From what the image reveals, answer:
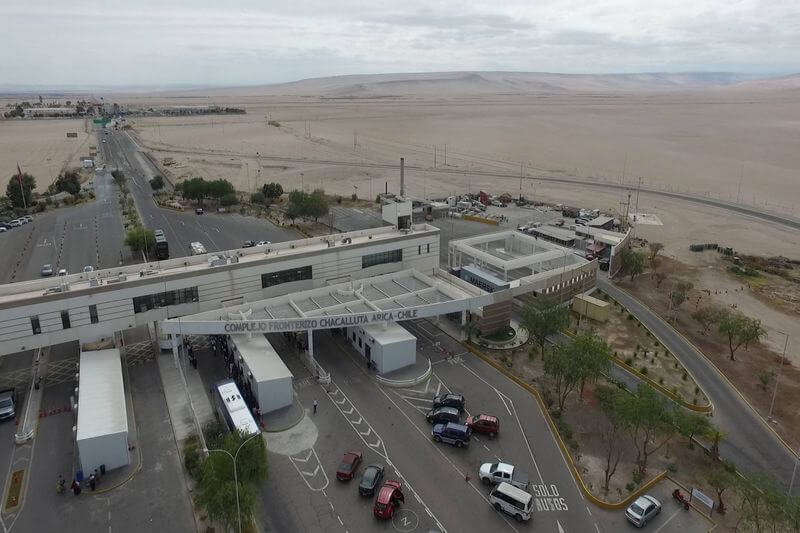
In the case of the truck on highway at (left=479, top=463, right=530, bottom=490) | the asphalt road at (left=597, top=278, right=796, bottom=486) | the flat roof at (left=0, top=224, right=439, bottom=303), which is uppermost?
the flat roof at (left=0, top=224, right=439, bottom=303)

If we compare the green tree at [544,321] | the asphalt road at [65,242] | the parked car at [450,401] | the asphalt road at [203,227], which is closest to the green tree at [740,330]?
the green tree at [544,321]

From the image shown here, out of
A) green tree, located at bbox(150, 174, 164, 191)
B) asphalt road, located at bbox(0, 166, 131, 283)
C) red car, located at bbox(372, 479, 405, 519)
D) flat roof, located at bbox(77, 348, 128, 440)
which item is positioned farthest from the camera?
green tree, located at bbox(150, 174, 164, 191)

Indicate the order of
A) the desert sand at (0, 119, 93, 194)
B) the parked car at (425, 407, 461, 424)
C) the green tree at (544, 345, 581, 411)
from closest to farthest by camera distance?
the parked car at (425, 407, 461, 424) < the green tree at (544, 345, 581, 411) < the desert sand at (0, 119, 93, 194)

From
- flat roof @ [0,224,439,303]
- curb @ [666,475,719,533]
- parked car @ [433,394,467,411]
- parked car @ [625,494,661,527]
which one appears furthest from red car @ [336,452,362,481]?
flat roof @ [0,224,439,303]

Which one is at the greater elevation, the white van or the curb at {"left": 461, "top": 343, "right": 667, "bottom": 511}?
the white van

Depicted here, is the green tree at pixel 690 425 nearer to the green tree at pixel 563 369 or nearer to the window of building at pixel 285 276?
the green tree at pixel 563 369

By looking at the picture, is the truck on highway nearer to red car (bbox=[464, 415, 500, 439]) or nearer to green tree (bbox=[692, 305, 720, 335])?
red car (bbox=[464, 415, 500, 439])

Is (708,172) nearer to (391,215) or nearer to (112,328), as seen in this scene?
(391,215)

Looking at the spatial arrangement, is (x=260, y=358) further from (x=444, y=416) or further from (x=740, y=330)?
(x=740, y=330)
